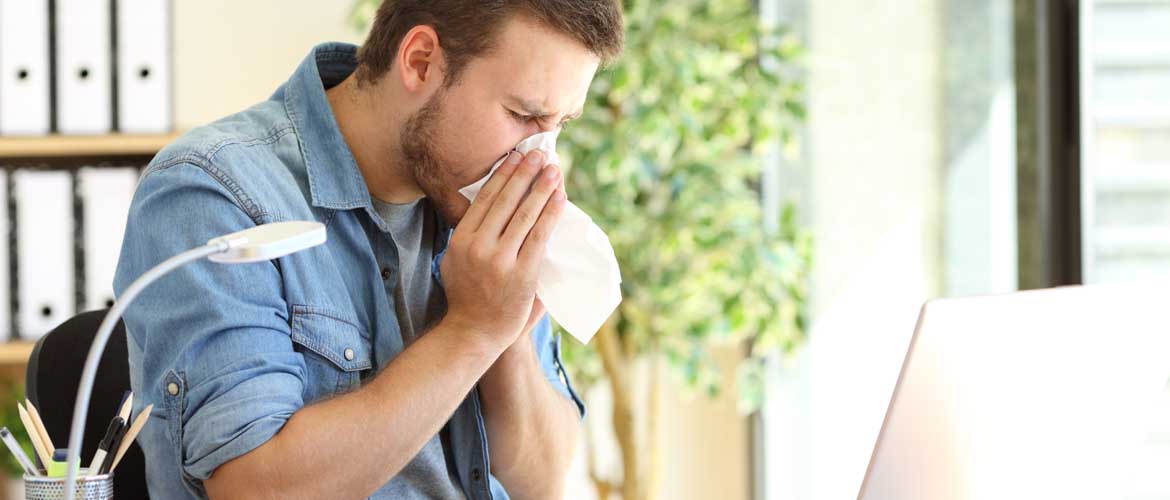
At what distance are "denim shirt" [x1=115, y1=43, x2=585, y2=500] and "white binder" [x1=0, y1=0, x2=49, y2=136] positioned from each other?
3.76ft

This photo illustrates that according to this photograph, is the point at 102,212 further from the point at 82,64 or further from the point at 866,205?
the point at 866,205

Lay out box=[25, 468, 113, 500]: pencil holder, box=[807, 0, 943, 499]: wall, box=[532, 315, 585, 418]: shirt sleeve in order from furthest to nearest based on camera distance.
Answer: box=[807, 0, 943, 499]: wall, box=[532, 315, 585, 418]: shirt sleeve, box=[25, 468, 113, 500]: pencil holder

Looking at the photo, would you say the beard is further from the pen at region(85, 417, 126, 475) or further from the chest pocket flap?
the pen at region(85, 417, 126, 475)

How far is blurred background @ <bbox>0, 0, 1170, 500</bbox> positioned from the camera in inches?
84.5

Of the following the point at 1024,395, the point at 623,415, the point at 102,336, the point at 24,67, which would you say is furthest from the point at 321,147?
the point at 623,415

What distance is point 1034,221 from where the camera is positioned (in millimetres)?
2182

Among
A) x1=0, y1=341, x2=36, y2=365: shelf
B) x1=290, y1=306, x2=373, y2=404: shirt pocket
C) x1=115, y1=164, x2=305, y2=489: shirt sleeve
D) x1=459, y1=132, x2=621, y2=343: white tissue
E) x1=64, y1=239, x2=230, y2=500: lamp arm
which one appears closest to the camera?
x1=64, y1=239, x2=230, y2=500: lamp arm

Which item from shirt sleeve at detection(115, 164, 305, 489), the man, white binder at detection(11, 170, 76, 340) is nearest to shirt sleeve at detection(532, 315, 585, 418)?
the man

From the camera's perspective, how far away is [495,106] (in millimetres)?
1175

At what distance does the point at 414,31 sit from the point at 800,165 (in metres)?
1.74

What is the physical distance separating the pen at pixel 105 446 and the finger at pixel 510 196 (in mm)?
361

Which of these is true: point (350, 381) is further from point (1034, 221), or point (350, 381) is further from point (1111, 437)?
point (1034, 221)

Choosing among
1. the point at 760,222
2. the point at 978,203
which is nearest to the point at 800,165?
the point at 760,222

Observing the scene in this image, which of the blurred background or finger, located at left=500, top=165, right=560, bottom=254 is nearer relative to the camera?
finger, located at left=500, top=165, right=560, bottom=254
